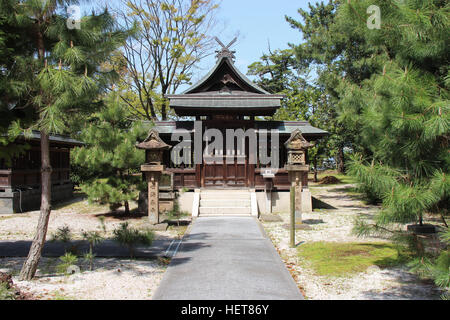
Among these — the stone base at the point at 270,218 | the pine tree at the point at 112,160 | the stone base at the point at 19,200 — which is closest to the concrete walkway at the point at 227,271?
the stone base at the point at 270,218

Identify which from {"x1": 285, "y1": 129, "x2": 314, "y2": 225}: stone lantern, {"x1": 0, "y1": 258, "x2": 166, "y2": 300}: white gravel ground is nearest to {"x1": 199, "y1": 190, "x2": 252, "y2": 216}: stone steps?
{"x1": 285, "y1": 129, "x2": 314, "y2": 225}: stone lantern

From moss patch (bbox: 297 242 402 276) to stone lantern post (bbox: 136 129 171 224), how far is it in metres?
5.56

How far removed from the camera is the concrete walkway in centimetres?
556

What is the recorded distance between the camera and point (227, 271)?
674cm

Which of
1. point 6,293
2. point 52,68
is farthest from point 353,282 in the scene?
point 52,68

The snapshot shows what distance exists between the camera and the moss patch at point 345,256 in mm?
7252

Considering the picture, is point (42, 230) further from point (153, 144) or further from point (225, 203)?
point (225, 203)

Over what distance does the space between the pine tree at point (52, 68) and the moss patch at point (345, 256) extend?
546cm

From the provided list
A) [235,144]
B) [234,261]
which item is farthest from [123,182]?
[234,261]

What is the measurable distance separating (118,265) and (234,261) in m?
2.41

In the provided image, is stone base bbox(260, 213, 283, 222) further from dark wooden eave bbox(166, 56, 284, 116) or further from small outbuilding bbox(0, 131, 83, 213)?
small outbuilding bbox(0, 131, 83, 213)

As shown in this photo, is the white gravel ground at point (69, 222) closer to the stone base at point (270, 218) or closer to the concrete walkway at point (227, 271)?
the concrete walkway at point (227, 271)

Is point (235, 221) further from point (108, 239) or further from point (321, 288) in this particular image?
point (321, 288)

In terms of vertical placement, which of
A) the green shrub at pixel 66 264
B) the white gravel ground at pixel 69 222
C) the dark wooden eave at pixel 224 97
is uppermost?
the dark wooden eave at pixel 224 97
